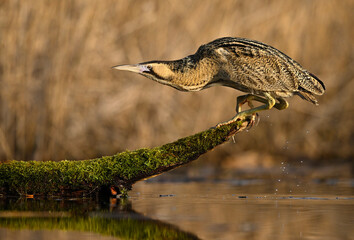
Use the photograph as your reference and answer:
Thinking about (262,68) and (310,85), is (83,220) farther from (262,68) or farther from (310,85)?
(310,85)

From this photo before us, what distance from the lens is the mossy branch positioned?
5.57 meters

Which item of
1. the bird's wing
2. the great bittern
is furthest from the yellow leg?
the bird's wing

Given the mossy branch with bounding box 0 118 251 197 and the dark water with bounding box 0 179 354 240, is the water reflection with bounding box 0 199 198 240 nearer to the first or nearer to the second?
the dark water with bounding box 0 179 354 240

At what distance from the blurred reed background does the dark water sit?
306 cm

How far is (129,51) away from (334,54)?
3030 mm

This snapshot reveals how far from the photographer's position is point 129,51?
9.63 m

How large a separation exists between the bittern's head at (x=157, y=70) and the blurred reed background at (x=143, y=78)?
9.89 feet

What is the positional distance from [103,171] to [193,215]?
4.38 feet

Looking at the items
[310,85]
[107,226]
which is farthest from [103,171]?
[310,85]

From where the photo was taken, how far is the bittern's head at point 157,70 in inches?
237

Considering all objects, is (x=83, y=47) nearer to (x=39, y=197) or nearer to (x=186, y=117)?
(x=186, y=117)

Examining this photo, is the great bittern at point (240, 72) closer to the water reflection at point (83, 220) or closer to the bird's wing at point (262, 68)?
the bird's wing at point (262, 68)

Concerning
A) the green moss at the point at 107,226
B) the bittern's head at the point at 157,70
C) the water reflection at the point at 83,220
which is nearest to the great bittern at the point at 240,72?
the bittern's head at the point at 157,70

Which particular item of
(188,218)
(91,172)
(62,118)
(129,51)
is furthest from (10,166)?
(129,51)
